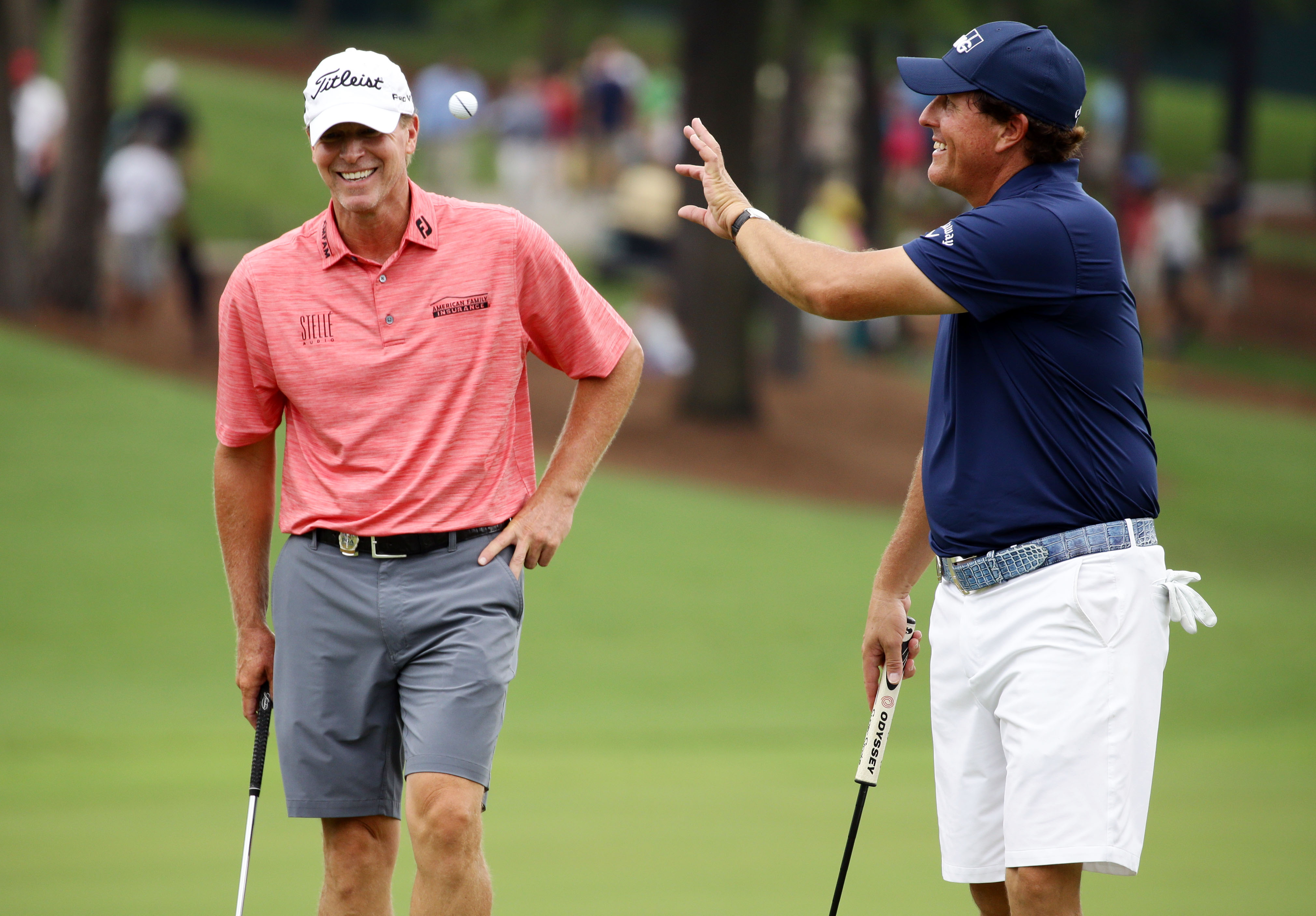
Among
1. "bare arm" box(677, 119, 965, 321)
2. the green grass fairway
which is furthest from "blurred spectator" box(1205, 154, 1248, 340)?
"bare arm" box(677, 119, 965, 321)

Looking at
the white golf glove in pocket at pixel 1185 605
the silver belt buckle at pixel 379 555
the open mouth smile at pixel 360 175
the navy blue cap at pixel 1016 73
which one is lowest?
the silver belt buckle at pixel 379 555

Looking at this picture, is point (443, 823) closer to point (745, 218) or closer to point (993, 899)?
point (993, 899)

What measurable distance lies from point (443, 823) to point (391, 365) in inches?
42.7

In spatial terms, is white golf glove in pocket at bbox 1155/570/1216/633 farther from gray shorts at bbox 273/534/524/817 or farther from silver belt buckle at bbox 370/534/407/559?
silver belt buckle at bbox 370/534/407/559

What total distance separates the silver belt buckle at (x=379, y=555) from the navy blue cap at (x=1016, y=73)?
1.62m

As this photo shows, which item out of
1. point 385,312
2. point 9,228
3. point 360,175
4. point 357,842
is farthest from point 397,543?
point 9,228

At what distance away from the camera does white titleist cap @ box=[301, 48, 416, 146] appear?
403 centimetres

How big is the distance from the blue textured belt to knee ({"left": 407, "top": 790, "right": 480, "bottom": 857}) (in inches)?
50.3

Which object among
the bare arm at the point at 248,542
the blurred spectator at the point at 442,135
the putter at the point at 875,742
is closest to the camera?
the putter at the point at 875,742

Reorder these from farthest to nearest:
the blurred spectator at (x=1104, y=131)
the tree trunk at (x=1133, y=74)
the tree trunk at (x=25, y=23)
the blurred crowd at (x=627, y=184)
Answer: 1. the blurred spectator at (x=1104, y=131)
2. the tree trunk at (x=1133, y=74)
3. the tree trunk at (x=25, y=23)
4. the blurred crowd at (x=627, y=184)

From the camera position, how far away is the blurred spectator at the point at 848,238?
22.4 meters

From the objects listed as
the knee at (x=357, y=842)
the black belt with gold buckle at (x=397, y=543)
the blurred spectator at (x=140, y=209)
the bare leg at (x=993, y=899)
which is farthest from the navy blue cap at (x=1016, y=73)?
the blurred spectator at (x=140, y=209)

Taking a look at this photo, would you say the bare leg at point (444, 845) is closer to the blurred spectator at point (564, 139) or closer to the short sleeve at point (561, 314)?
the short sleeve at point (561, 314)

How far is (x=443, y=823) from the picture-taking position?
3926 millimetres
